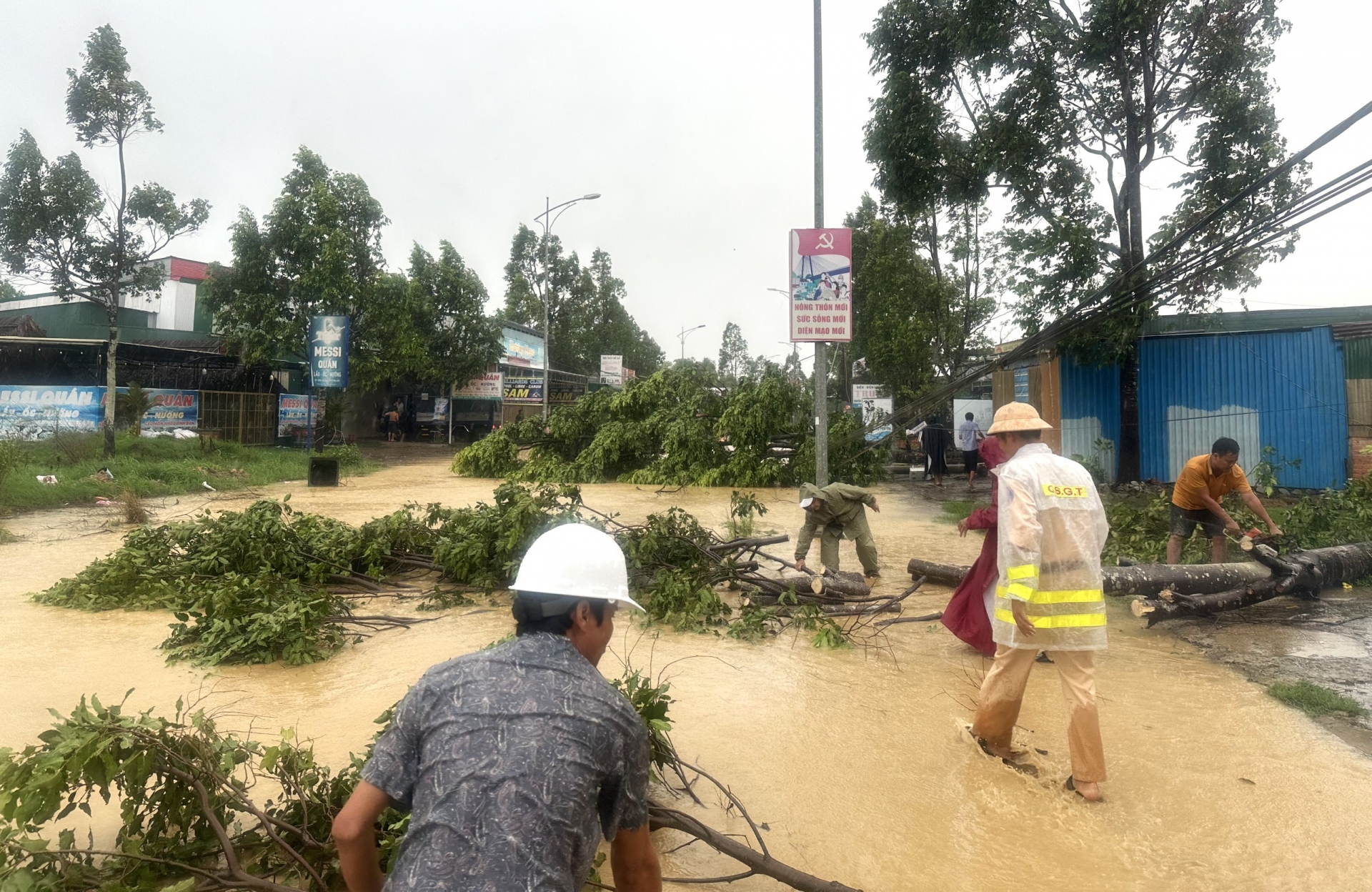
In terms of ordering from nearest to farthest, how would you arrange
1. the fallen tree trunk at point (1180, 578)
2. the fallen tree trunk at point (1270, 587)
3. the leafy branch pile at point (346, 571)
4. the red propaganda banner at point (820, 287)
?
the leafy branch pile at point (346, 571) < the fallen tree trunk at point (1270, 587) < the fallen tree trunk at point (1180, 578) < the red propaganda banner at point (820, 287)

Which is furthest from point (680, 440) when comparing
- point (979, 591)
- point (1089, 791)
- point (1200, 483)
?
point (1089, 791)

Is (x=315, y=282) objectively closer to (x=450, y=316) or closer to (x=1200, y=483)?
(x=450, y=316)

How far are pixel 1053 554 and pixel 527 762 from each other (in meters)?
2.99

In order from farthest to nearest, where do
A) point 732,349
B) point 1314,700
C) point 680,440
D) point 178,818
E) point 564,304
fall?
point 732,349 → point 564,304 → point 680,440 → point 1314,700 → point 178,818

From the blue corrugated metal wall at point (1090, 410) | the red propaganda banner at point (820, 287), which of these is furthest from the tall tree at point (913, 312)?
the red propaganda banner at point (820, 287)

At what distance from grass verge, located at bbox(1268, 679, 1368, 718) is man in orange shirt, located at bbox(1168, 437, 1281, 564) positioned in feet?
6.85

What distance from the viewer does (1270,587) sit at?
6.41 meters

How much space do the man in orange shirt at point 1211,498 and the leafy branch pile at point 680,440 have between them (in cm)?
846

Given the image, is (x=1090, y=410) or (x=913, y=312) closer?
(x=1090, y=410)

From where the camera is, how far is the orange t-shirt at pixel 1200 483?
6.94 metres

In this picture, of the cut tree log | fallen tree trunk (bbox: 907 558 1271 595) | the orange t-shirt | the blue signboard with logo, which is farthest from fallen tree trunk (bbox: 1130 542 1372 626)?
the blue signboard with logo

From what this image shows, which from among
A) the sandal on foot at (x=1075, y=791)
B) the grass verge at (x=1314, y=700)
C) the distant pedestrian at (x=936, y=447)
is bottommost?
the sandal on foot at (x=1075, y=791)

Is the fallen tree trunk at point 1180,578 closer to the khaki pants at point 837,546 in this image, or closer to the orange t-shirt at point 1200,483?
the orange t-shirt at point 1200,483

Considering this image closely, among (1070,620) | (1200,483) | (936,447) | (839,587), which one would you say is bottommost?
(839,587)
